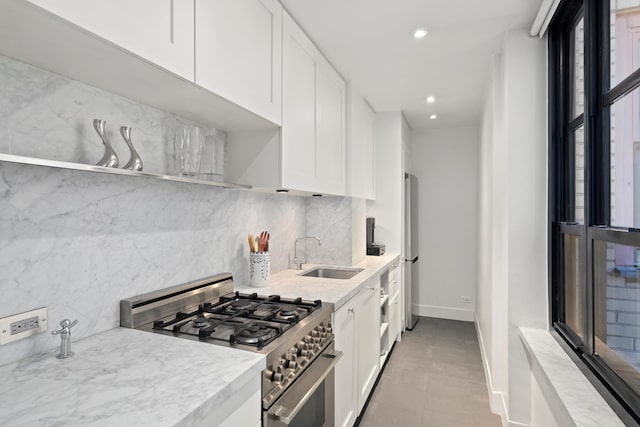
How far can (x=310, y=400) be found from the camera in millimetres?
1504

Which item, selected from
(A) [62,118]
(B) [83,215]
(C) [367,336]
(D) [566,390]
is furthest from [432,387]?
(A) [62,118]

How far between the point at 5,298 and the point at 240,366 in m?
0.71

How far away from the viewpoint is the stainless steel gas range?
121 cm

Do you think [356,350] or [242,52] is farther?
[356,350]

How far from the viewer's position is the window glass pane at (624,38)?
1165 millimetres

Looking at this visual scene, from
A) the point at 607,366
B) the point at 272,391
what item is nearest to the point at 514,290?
the point at 607,366

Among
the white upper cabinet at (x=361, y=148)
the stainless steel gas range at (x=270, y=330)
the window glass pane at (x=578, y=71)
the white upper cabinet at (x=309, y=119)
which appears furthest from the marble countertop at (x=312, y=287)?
the window glass pane at (x=578, y=71)

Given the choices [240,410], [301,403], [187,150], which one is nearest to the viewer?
[240,410]

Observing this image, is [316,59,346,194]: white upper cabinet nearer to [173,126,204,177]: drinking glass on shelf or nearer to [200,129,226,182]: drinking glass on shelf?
[200,129,226,182]: drinking glass on shelf

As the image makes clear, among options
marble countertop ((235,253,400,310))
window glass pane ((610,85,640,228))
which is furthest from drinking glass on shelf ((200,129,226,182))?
window glass pane ((610,85,640,228))

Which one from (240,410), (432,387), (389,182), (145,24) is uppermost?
(145,24)

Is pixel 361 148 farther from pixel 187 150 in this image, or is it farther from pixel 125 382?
pixel 125 382

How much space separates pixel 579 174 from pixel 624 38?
72 cm

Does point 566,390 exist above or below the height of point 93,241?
below
